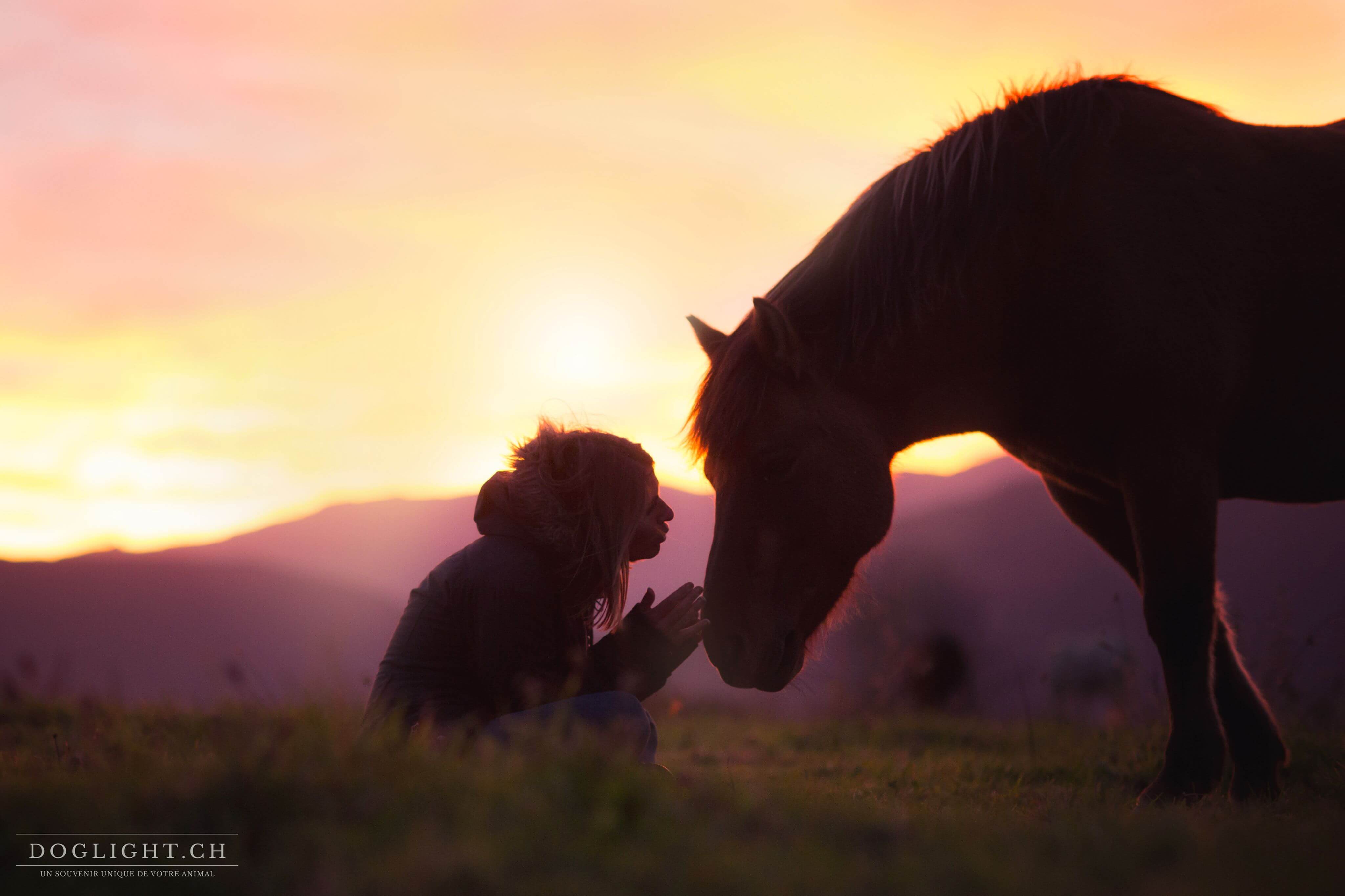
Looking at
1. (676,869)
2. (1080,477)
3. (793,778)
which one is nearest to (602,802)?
(676,869)

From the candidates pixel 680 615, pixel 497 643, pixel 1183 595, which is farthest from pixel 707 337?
pixel 1183 595

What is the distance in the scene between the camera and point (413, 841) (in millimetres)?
1533

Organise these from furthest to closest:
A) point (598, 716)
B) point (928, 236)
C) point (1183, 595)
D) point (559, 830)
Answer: point (928, 236)
point (1183, 595)
point (598, 716)
point (559, 830)

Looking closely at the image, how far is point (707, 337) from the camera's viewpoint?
13.9 feet

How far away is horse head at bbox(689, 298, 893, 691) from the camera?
3631 mm

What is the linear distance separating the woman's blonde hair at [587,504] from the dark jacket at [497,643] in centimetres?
6

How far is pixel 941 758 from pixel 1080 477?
80.4 inches

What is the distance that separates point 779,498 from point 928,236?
141 centimetres

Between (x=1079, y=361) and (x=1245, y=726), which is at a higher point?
(x=1079, y=361)

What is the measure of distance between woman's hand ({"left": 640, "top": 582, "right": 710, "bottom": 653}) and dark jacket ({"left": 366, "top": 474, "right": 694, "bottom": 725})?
0.03 metres

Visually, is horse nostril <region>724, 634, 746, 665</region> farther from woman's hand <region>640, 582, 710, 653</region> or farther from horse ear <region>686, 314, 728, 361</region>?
horse ear <region>686, 314, 728, 361</region>

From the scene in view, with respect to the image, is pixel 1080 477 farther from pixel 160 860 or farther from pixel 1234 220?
pixel 160 860

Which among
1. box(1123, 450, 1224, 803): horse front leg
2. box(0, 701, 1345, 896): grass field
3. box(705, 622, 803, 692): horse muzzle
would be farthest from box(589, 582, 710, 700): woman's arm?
box(1123, 450, 1224, 803): horse front leg

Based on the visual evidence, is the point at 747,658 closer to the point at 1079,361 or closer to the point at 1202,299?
the point at 1079,361
